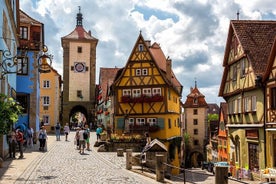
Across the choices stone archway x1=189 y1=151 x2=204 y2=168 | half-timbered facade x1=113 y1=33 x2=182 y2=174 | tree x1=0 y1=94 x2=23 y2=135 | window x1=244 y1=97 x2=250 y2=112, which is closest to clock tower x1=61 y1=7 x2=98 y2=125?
stone archway x1=189 y1=151 x2=204 y2=168

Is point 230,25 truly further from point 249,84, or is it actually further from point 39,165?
point 39,165

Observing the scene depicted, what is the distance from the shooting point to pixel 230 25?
30469 millimetres

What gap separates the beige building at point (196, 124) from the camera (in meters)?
75.0

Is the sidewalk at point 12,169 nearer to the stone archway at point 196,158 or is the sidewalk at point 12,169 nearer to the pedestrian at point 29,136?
the pedestrian at point 29,136

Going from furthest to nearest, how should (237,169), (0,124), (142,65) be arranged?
(142,65), (237,169), (0,124)

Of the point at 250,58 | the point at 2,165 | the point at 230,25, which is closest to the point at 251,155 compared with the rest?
the point at 250,58

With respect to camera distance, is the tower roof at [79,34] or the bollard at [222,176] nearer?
the bollard at [222,176]

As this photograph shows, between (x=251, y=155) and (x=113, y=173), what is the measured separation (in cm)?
1238

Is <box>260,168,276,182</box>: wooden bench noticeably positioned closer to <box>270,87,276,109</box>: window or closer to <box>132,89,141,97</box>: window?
<box>270,87,276,109</box>: window

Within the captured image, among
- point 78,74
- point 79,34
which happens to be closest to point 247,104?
point 78,74

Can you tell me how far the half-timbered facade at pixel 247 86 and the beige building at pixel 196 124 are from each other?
140 feet

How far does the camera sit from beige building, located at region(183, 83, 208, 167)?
246 feet

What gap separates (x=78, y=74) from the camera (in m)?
71.1

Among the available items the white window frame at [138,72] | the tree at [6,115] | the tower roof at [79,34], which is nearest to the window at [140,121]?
the white window frame at [138,72]
